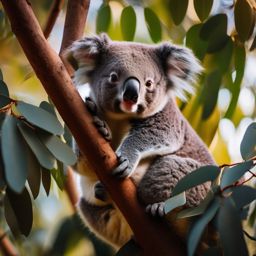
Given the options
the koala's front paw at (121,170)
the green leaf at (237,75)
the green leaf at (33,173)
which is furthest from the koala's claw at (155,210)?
the green leaf at (237,75)

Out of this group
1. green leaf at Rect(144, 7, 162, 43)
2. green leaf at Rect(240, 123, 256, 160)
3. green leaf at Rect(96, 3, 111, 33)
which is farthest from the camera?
green leaf at Rect(96, 3, 111, 33)

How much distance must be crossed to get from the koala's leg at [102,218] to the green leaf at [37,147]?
823 millimetres

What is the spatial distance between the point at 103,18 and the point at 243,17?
0.87 m

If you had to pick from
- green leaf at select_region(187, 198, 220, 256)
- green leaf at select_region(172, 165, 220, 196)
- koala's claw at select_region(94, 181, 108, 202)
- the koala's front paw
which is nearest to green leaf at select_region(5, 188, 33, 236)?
the koala's front paw

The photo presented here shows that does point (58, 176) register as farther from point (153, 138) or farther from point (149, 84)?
point (149, 84)

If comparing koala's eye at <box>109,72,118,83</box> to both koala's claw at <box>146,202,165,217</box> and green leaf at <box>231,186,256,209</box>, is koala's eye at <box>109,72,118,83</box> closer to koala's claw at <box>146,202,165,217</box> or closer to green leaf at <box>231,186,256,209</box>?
koala's claw at <box>146,202,165,217</box>

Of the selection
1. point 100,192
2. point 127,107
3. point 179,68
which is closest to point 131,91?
point 127,107

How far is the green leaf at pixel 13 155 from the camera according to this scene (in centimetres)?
174

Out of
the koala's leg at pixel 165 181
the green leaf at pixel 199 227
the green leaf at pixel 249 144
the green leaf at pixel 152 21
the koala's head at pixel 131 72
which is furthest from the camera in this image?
the green leaf at pixel 152 21

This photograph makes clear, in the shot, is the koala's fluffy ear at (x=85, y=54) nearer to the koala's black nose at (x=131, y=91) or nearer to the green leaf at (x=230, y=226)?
the koala's black nose at (x=131, y=91)

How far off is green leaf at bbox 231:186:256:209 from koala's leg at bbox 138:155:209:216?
0.58 meters

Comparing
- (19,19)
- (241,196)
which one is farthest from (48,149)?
(241,196)

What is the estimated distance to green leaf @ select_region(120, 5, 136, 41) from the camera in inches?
123

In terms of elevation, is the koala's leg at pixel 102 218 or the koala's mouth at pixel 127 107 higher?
the koala's mouth at pixel 127 107
